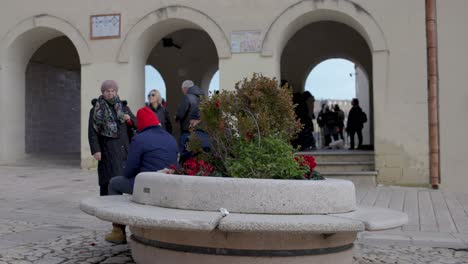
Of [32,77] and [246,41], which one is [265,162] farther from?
[32,77]

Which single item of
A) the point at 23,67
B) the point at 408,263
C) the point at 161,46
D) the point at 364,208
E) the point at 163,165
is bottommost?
the point at 408,263

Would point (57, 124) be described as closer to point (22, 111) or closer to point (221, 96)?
point (22, 111)

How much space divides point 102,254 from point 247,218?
189 centimetres

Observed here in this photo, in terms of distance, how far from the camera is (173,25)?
1223 centimetres

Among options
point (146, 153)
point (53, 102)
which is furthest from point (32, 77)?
point (146, 153)

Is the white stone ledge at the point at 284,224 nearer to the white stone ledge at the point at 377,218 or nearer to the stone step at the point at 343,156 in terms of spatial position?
the white stone ledge at the point at 377,218

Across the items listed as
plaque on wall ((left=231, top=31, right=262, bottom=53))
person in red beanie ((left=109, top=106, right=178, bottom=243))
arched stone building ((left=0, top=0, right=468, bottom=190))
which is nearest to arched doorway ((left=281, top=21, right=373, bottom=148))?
arched stone building ((left=0, top=0, right=468, bottom=190))

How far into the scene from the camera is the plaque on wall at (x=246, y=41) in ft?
37.1

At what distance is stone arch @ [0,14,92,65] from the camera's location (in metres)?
12.3

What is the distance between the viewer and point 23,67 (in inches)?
530

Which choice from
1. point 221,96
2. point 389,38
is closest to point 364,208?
point 221,96

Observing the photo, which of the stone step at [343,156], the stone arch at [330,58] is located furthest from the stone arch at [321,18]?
the stone arch at [330,58]

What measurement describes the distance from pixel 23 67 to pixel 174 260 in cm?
1121

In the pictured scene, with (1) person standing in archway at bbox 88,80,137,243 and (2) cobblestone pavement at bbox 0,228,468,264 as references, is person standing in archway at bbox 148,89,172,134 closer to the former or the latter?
(1) person standing in archway at bbox 88,80,137,243
